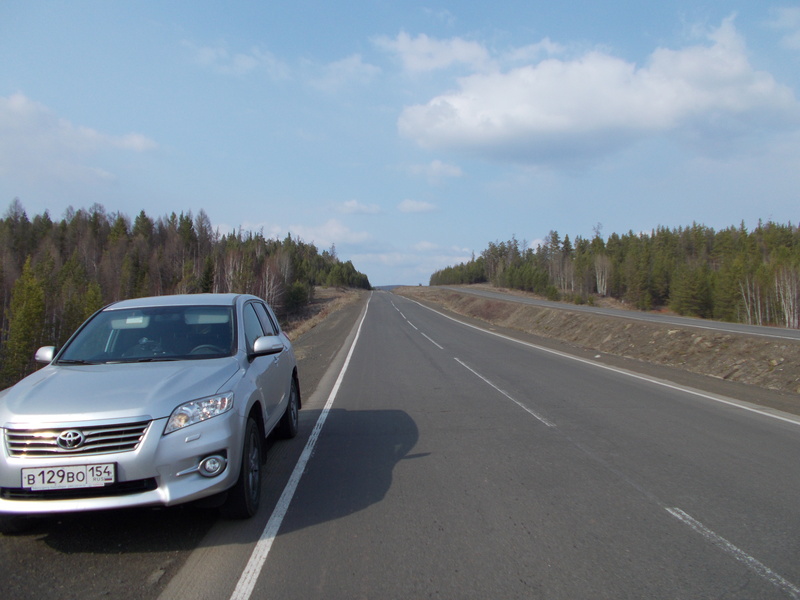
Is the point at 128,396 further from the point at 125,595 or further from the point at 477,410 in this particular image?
the point at 477,410

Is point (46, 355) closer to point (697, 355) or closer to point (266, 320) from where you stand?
point (266, 320)

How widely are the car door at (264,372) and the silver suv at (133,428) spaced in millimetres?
149

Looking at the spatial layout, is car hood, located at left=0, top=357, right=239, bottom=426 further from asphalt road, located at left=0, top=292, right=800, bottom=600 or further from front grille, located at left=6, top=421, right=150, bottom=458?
asphalt road, located at left=0, top=292, right=800, bottom=600

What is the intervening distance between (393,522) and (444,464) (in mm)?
1675

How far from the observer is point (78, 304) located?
59.1m

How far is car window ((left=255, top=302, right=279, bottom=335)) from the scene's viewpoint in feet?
22.7

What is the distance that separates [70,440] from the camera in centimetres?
356

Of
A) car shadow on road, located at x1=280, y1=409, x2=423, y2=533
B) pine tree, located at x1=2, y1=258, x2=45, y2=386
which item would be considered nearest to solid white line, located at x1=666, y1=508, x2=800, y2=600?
car shadow on road, located at x1=280, y1=409, x2=423, y2=533

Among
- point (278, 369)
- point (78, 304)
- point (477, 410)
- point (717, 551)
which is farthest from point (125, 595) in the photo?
point (78, 304)

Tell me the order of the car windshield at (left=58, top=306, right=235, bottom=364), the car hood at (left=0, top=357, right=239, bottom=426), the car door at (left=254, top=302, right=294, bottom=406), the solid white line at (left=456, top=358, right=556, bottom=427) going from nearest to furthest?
1. the car hood at (left=0, top=357, right=239, bottom=426)
2. the car windshield at (left=58, top=306, right=235, bottom=364)
3. the car door at (left=254, top=302, right=294, bottom=406)
4. the solid white line at (left=456, top=358, right=556, bottom=427)

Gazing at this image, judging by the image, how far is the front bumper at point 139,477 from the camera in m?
3.53

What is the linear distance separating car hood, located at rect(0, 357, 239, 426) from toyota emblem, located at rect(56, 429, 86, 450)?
3.8 inches

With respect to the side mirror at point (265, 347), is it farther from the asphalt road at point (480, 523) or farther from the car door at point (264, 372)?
the asphalt road at point (480, 523)

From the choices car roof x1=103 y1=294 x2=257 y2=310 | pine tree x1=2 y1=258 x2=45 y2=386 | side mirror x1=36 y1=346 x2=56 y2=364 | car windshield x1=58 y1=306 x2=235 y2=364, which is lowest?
pine tree x1=2 y1=258 x2=45 y2=386
